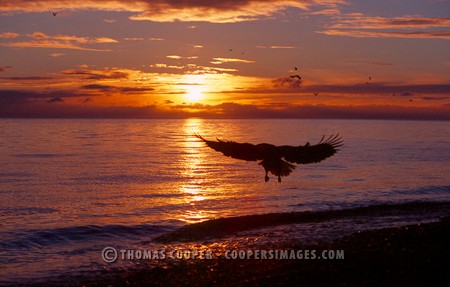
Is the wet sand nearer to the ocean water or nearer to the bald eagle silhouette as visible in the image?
the ocean water

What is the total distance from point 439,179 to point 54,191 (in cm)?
2946

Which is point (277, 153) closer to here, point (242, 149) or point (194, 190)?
Result: point (242, 149)

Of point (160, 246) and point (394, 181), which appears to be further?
point (394, 181)

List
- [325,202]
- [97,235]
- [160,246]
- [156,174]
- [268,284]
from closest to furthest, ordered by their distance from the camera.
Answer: [268,284]
[160,246]
[97,235]
[325,202]
[156,174]

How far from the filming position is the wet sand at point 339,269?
1313 centimetres

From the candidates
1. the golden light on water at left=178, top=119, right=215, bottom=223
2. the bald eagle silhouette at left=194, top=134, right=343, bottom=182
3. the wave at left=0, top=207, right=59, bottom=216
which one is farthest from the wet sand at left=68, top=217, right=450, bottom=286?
the wave at left=0, top=207, right=59, bottom=216

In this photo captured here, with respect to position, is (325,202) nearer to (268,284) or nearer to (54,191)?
(54,191)

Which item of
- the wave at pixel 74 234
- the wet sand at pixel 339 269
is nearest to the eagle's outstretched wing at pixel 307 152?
the wet sand at pixel 339 269

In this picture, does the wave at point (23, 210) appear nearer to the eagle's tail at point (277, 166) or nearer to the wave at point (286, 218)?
the wave at point (286, 218)

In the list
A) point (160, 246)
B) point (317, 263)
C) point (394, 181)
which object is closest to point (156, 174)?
point (394, 181)

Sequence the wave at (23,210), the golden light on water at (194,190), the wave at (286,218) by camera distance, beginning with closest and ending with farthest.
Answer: the wave at (286,218), the golden light on water at (194,190), the wave at (23,210)

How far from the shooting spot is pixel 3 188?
38.9 metres

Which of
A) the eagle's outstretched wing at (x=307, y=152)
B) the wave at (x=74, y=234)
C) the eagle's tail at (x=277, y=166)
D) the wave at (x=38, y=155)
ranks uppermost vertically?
the wave at (x=38, y=155)

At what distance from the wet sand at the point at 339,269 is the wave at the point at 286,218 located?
5.97 metres
